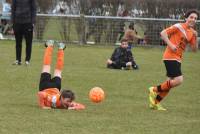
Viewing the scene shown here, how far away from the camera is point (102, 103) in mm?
10945

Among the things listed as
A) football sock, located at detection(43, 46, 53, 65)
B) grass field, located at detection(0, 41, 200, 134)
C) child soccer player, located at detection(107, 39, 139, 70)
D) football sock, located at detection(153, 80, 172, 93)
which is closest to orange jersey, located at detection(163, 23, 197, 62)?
football sock, located at detection(153, 80, 172, 93)

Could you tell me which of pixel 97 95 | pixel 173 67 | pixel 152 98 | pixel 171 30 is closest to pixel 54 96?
pixel 97 95

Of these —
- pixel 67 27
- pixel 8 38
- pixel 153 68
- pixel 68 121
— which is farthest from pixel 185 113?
pixel 8 38

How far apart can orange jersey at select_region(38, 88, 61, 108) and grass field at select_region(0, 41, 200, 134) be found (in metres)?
0.15

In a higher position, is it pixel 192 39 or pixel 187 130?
pixel 192 39

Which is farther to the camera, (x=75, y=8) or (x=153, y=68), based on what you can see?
(x=75, y=8)

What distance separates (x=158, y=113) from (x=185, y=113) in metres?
0.42

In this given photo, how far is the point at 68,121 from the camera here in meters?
8.93

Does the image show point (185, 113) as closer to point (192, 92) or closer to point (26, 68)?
point (192, 92)

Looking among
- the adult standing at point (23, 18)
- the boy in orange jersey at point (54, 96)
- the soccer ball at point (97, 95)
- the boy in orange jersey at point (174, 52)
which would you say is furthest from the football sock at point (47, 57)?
the adult standing at point (23, 18)

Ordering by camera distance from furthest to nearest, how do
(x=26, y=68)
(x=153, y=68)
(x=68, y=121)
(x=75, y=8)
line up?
(x=75, y=8), (x=153, y=68), (x=26, y=68), (x=68, y=121)

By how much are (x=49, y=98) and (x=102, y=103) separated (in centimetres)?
114

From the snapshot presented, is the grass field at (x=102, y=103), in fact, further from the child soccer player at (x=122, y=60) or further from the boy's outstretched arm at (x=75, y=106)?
the child soccer player at (x=122, y=60)

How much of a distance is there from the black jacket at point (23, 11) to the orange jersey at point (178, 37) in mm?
6622
